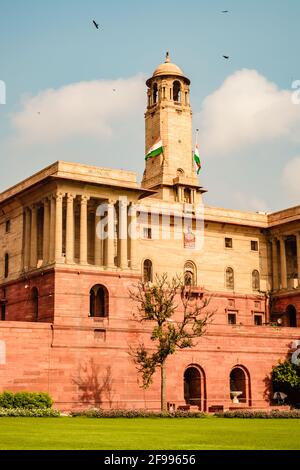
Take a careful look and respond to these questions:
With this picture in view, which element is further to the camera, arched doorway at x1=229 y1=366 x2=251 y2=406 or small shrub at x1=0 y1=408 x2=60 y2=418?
arched doorway at x1=229 y1=366 x2=251 y2=406

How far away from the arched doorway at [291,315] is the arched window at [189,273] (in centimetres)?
1132

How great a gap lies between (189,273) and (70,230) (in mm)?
18872

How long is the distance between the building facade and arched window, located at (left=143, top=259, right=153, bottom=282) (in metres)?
0.10

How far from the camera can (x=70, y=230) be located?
67375mm

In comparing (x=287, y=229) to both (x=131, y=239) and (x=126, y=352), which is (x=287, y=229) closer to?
(x=131, y=239)

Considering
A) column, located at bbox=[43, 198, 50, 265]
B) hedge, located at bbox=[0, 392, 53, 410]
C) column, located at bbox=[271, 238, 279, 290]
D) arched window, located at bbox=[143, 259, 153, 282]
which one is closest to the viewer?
hedge, located at bbox=[0, 392, 53, 410]

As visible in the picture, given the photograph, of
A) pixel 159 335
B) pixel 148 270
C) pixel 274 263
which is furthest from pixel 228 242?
pixel 159 335

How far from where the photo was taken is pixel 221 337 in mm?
70938

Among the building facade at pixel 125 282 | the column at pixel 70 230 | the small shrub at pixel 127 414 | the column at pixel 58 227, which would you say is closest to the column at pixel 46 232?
the building facade at pixel 125 282

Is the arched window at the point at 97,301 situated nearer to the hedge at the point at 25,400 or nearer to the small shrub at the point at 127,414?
the hedge at the point at 25,400

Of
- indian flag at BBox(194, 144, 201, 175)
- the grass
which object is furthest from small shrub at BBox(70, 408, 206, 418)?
indian flag at BBox(194, 144, 201, 175)

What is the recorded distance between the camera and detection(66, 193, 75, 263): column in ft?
219

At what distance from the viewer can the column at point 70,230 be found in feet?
219

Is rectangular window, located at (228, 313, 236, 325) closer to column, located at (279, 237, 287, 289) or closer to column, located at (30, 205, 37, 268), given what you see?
column, located at (279, 237, 287, 289)
